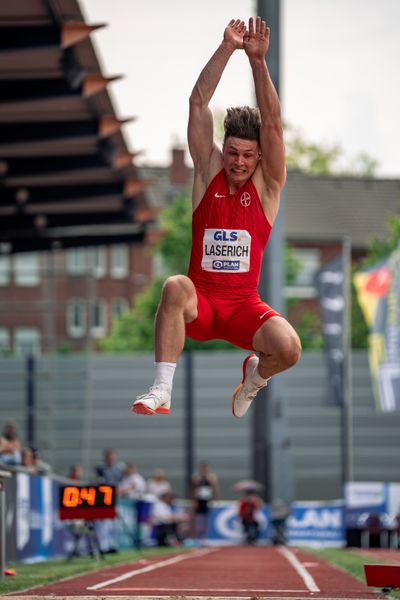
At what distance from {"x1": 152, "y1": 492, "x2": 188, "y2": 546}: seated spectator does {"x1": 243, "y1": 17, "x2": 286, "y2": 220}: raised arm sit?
19207 millimetres

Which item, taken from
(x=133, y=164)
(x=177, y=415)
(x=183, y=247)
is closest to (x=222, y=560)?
(x=133, y=164)

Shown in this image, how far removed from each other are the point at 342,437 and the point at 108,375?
5889 mm

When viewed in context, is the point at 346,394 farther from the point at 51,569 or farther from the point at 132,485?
the point at 51,569

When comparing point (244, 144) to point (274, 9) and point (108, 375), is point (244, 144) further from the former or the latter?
point (108, 375)

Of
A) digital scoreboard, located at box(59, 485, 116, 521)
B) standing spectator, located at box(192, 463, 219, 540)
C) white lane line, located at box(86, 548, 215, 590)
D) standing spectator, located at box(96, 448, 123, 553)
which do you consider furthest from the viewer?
standing spectator, located at box(192, 463, 219, 540)

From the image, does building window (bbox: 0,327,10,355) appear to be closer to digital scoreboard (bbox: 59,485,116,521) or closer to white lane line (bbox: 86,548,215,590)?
white lane line (bbox: 86,548,215,590)

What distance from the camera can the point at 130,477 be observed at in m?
29.0

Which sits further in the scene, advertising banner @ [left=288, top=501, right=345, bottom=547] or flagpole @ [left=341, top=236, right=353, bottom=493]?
flagpole @ [left=341, top=236, right=353, bottom=493]

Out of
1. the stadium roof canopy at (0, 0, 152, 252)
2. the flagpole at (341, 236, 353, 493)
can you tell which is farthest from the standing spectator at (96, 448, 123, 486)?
the flagpole at (341, 236, 353, 493)

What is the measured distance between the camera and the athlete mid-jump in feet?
34.2

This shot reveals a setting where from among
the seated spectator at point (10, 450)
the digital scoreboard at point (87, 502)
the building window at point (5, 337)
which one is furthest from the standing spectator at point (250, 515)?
the building window at point (5, 337)

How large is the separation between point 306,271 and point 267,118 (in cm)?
7114

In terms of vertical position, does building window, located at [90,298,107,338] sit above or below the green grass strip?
above

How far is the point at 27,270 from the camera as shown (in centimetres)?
8206
